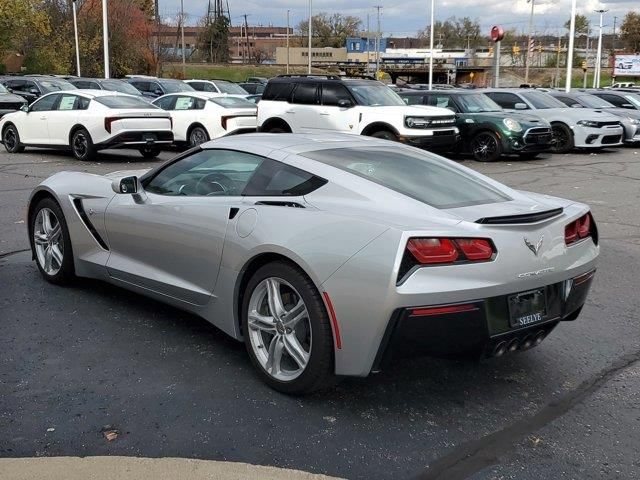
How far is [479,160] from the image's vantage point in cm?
1677

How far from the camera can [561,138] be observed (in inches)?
729

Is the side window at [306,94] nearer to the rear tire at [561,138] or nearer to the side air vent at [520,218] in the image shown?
the rear tire at [561,138]

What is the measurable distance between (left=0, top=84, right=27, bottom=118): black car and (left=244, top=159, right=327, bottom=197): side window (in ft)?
71.2

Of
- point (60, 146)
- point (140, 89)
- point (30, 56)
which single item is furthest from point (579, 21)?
point (60, 146)

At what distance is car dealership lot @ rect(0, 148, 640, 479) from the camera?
321 cm

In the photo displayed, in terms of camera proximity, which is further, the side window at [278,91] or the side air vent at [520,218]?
the side window at [278,91]

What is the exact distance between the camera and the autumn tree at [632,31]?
96812mm

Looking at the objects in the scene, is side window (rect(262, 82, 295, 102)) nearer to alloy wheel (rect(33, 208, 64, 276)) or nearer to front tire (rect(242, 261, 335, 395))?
alloy wheel (rect(33, 208, 64, 276))

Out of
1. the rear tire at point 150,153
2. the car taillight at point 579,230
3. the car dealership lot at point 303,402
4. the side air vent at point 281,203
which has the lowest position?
the car dealership lot at point 303,402

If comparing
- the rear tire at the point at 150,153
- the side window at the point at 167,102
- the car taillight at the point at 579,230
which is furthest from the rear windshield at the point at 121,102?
the car taillight at the point at 579,230

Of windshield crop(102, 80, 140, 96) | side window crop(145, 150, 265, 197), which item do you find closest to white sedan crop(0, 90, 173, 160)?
windshield crop(102, 80, 140, 96)

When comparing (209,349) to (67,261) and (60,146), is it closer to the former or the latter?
(67,261)

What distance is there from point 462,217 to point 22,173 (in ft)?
38.2

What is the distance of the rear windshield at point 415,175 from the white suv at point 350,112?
10.4 meters
